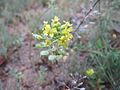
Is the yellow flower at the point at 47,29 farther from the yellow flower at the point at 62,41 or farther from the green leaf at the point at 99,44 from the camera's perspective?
the green leaf at the point at 99,44

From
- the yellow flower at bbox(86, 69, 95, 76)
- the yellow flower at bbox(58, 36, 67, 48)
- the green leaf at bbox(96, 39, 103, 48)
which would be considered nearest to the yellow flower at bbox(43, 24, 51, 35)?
the yellow flower at bbox(58, 36, 67, 48)

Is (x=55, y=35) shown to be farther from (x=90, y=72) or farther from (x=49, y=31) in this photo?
(x=90, y=72)

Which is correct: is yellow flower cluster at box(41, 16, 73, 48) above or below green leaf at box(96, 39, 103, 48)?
above

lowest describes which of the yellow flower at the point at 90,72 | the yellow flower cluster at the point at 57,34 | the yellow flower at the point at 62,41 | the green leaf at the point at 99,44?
the yellow flower at the point at 90,72

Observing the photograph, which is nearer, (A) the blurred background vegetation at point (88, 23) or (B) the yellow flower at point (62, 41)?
(B) the yellow flower at point (62, 41)

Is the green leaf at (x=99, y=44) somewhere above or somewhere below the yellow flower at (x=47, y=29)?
below

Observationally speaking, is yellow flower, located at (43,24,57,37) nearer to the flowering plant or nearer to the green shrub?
the flowering plant

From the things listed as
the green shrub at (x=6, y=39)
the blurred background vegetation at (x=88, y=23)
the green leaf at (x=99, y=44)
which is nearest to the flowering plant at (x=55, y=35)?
the blurred background vegetation at (x=88, y=23)

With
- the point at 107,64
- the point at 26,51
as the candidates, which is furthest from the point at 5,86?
the point at 107,64

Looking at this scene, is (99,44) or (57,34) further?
(99,44)

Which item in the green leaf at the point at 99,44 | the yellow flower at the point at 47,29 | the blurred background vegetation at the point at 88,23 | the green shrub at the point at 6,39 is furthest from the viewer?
the green shrub at the point at 6,39

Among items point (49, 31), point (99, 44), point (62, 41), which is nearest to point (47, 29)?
point (49, 31)
